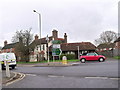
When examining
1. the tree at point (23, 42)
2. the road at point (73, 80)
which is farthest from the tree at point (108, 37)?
the road at point (73, 80)

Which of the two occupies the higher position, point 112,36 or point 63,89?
point 112,36

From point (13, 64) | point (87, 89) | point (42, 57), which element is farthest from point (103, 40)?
point (87, 89)

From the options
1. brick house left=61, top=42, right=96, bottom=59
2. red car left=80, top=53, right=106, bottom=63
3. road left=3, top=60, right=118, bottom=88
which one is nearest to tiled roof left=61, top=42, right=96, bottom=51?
brick house left=61, top=42, right=96, bottom=59

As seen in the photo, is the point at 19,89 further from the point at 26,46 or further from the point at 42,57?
the point at 42,57

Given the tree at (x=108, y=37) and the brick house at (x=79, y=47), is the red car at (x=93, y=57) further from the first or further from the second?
the tree at (x=108, y=37)

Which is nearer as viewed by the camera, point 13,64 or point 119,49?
point 13,64

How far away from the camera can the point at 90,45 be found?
45000mm

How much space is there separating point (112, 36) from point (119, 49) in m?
16.7

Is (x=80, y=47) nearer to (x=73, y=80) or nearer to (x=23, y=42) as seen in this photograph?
(x=23, y=42)

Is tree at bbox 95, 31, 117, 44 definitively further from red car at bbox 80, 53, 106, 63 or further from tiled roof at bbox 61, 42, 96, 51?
red car at bbox 80, 53, 106, 63

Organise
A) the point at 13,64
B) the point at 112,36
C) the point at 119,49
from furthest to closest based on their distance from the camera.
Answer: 1. the point at 112,36
2. the point at 119,49
3. the point at 13,64

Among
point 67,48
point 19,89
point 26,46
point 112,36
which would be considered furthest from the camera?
point 112,36

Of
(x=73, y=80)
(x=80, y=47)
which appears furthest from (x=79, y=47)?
(x=73, y=80)

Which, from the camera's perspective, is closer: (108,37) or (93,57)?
(93,57)
